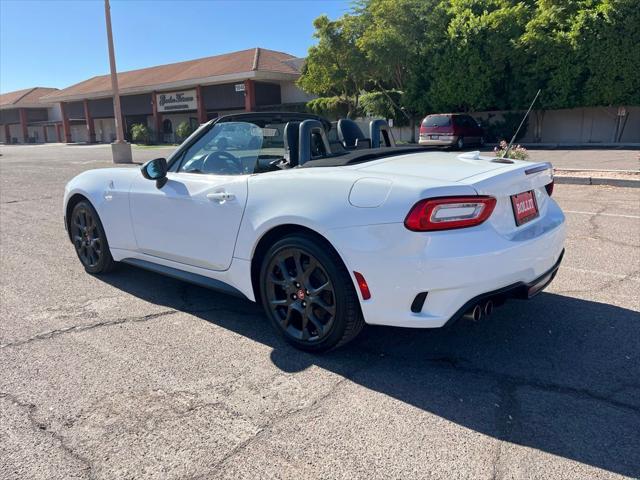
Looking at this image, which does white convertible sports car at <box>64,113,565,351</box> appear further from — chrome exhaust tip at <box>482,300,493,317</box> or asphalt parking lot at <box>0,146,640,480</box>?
asphalt parking lot at <box>0,146,640,480</box>

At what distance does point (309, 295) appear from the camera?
317cm

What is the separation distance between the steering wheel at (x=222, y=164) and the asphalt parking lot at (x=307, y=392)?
3.67 feet

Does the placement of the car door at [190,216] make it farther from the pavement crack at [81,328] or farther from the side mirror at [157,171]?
the pavement crack at [81,328]

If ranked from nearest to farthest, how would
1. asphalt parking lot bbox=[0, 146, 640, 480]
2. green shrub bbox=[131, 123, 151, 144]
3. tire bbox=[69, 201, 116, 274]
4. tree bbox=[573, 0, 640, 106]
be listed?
asphalt parking lot bbox=[0, 146, 640, 480], tire bbox=[69, 201, 116, 274], tree bbox=[573, 0, 640, 106], green shrub bbox=[131, 123, 151, 144]

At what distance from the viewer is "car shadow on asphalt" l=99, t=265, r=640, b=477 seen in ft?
8.02

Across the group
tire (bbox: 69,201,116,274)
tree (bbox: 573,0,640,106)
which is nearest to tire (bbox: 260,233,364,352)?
tire (bbox: 69,201,116,274)

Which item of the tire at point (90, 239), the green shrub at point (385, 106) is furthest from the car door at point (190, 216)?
the green shrub at point (385, 106)

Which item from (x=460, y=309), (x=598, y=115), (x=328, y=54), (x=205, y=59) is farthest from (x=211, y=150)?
(x=205, y=59)

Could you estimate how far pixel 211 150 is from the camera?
4113mm

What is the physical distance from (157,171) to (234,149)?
2.05 ft

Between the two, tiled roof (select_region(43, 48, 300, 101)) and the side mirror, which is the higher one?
tiled roof (select_region(43, 48, 300, 101))

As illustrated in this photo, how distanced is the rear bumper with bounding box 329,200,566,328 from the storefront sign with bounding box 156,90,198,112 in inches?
1695

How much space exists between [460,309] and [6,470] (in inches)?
89.9

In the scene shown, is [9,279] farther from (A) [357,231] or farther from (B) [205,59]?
(B) [205,59]
